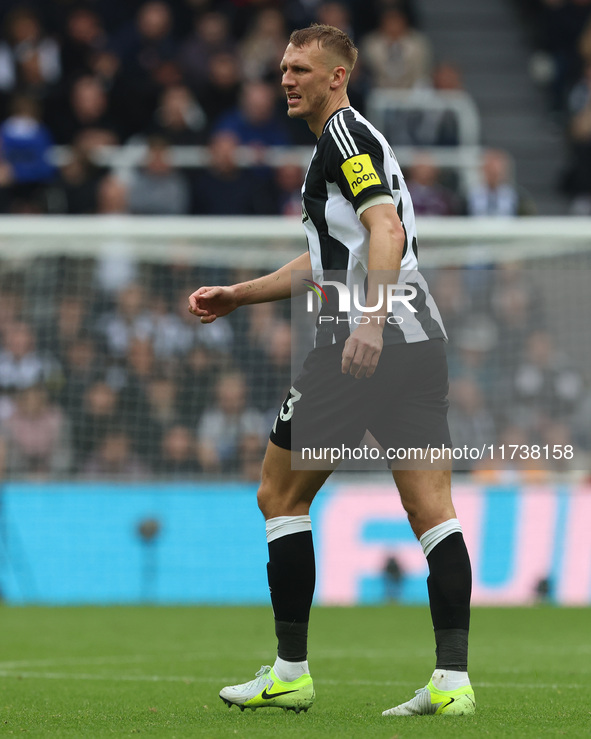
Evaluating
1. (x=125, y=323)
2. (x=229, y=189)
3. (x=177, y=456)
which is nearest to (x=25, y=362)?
(x=125, y=323)

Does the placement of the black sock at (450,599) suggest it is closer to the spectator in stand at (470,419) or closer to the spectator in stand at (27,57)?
the spectator in stand at (470,419)

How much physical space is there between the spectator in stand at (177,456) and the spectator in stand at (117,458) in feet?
0.52

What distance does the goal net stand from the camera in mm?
10766

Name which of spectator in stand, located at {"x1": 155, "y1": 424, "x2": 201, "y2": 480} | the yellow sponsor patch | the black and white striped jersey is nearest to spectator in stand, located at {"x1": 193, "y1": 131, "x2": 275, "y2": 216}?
spectator in stand, located at {"x1": 155, "y1": 424, "x2": 201, "y2": 480}

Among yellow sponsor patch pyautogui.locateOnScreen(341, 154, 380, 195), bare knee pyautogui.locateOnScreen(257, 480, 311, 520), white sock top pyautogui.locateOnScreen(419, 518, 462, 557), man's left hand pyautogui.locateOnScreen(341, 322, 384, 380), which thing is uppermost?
yellow sponsor patch pyautogui.locateOnScreen(341, 154, 380, 195)

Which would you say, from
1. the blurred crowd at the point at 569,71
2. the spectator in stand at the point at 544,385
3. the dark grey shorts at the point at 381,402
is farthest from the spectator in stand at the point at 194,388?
the dark grey shorts at the point at 381,402

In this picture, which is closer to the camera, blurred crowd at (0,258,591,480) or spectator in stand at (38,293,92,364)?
blurred crowd at (0,258,591,480)

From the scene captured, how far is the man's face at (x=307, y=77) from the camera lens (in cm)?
454

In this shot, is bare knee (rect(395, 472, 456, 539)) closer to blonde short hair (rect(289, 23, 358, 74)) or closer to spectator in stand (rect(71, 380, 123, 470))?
blonde short hair (rect(289, 23, 358, 74))

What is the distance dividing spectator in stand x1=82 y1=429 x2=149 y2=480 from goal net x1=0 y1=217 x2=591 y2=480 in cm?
1

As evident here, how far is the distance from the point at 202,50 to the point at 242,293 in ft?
34.7

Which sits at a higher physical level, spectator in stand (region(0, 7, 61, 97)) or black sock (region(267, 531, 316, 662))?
spectator in stand (region(0, 7, 61, 97))

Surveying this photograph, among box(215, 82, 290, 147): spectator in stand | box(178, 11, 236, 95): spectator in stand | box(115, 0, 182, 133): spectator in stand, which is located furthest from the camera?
box(178, 11, 236, 95): spectator in stand

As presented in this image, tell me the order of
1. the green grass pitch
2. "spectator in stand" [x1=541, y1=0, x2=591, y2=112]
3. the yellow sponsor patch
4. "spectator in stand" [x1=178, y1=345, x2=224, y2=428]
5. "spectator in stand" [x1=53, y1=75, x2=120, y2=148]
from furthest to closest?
"spectator in stand" [x1=541, y1=0, x2=591, y2=112]
"spectator in stand" [x1=53, y1=75, x2=120, y2=148]
"spectator in stand" [x1=178, y1=345, x2=224, y2=428]
the yellow sponsor patch
the green grass pitch
